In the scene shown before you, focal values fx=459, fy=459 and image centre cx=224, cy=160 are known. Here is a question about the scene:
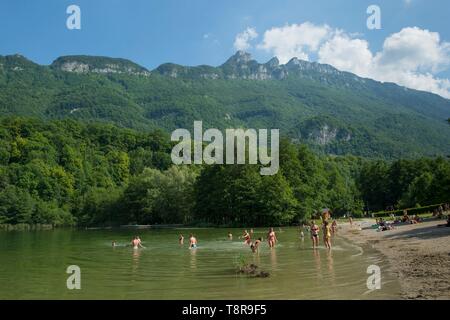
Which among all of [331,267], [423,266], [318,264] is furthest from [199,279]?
[423,266]

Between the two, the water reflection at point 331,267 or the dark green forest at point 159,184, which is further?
→ the dark green forest at point 159,184

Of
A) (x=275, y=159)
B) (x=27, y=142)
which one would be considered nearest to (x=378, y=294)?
(x=275, y=159)

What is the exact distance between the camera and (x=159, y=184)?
107 metres

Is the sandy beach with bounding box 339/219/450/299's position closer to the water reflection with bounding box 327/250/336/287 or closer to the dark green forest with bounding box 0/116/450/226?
the water reflection with bounding box 327/250/336/287

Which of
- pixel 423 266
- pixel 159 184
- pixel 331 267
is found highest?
pixel 159 184

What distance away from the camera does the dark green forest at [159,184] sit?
294 ft

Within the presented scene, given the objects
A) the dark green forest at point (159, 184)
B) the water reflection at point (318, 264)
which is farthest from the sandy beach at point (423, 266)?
the dark green forest at point (159, 184)

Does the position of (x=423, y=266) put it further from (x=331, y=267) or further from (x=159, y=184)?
(x=159, y=184)

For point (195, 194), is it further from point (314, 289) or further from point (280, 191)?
point (314, 289)

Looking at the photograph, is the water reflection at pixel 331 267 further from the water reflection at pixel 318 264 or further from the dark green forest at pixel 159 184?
the dark green forest at pixel 159 184

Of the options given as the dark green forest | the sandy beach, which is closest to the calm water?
the sandy beach

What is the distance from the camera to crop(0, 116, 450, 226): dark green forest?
89.6m
